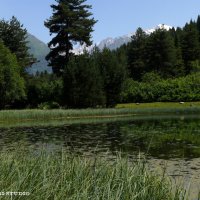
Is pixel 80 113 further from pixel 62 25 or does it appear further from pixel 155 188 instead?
pixel 155 188

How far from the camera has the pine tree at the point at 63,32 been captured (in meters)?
74.8

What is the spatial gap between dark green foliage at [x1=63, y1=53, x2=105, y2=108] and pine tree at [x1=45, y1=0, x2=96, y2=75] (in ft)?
35.6

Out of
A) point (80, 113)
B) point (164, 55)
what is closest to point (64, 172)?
point (80, 113)

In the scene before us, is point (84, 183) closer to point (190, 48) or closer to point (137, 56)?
point (190, 48)

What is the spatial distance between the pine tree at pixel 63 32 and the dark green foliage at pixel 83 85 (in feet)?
35.6

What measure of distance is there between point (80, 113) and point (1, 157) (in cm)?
4230

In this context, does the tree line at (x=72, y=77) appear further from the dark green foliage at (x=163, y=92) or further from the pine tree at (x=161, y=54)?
the pine tree at (x=161, y=54)

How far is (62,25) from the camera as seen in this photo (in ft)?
248

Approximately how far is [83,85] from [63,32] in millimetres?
16248

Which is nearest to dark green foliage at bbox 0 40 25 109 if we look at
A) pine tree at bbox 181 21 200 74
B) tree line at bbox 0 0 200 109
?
tree line at bbox 0 0 200 109

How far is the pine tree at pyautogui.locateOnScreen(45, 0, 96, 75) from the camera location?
245 ft

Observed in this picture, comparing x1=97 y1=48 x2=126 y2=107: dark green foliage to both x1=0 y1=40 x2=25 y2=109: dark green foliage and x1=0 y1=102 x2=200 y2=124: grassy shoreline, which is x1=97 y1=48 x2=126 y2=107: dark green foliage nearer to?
x1=0 y1=102 x2=200 y2=124: grassy shoreline

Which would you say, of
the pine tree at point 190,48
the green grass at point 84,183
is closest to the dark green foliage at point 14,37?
the pine tree at point 190,48

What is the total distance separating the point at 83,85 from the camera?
62.3 m
